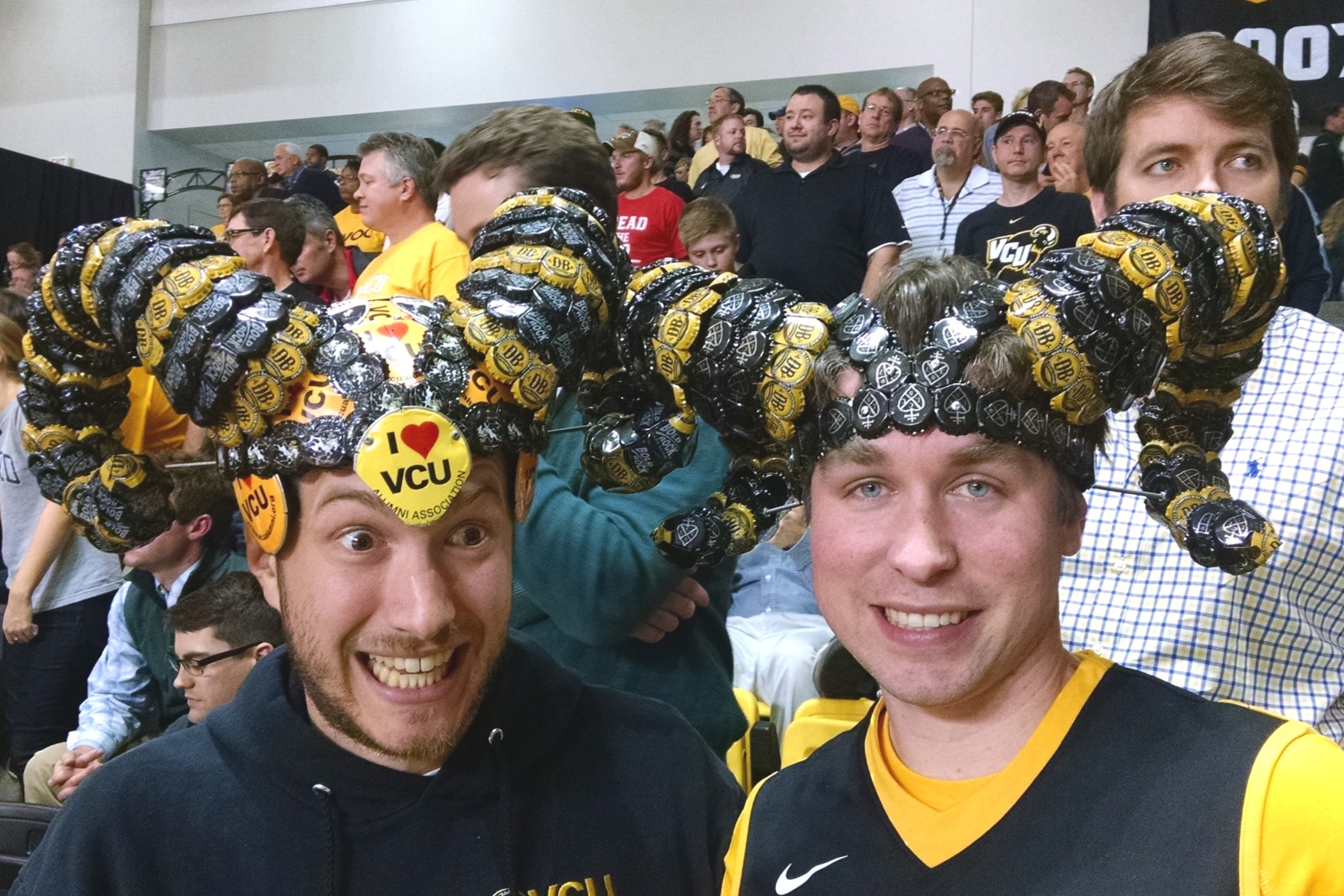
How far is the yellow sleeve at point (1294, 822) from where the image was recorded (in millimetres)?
1215

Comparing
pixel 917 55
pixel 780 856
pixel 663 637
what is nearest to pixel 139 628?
pixel 663 637

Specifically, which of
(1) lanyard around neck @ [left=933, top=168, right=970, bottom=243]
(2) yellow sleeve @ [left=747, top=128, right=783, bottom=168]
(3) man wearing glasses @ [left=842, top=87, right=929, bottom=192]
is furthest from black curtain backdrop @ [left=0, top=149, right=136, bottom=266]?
(1) lanyard around neck @ [left=933, top=168, right=970, bottom=243]

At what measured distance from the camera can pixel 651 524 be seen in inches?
75.5

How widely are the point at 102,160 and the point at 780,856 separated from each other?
1400cm

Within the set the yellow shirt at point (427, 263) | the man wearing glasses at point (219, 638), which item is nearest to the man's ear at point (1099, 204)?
the yellow shirt at point (427, 263)

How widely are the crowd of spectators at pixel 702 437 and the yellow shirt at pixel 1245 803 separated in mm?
470

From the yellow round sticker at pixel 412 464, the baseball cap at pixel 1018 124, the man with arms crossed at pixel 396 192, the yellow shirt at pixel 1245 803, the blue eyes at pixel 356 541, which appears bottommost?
the yellow shirt at pixel 1245 803

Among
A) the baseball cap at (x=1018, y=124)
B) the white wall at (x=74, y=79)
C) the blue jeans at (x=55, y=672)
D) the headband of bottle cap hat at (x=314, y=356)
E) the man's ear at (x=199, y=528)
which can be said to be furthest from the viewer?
the white wall at (x=74, y=79)

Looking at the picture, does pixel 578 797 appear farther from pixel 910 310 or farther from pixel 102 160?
pixel 102 160

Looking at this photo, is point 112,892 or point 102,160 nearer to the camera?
point 112,892

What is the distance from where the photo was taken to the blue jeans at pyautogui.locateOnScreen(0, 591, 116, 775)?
13.5 ft

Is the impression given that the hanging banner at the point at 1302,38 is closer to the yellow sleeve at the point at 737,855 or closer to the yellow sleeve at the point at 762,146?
the yellow sleeve at the point at 762,146

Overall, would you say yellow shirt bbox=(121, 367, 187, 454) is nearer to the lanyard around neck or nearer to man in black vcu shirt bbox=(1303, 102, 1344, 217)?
Answer: the lanyard around neck

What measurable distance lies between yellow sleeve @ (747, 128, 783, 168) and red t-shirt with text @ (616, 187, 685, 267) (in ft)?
5.59
